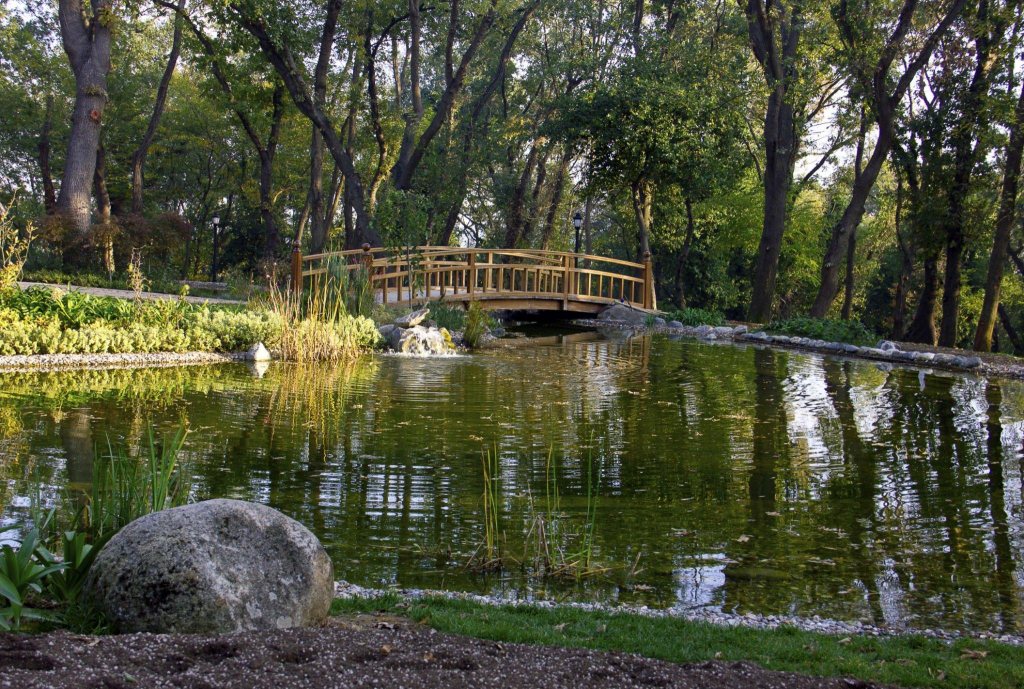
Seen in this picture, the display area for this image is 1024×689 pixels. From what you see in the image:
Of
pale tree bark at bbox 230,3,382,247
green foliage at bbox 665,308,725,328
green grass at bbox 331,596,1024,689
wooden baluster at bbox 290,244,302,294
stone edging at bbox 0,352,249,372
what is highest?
pale tree bark at bbox 230,3,382,247

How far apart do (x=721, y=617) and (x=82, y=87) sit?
1871cm

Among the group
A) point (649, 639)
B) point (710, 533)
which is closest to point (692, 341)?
point (710, 533)

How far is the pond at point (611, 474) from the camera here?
3863 millimetres

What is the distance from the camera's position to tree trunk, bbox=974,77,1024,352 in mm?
15172

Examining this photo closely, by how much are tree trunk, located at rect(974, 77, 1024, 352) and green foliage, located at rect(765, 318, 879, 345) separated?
6.25 feet

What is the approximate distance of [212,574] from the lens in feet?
9.34

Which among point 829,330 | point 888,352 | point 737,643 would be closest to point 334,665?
point 737,643

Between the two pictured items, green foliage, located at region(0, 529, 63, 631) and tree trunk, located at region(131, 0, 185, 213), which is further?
tree trunk, located at region(131, 0, 185, 213)

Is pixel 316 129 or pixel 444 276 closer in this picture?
pixel 444 276

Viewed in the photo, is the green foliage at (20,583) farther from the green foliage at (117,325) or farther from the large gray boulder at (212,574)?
the green foliage at (117,325)

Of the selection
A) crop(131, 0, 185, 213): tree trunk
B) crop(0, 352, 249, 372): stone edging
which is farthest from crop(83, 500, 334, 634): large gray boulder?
crop(131, 0, 185, 213): tree trunk

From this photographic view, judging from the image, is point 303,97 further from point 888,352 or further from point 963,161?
point 963,161

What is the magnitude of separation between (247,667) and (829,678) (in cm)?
171

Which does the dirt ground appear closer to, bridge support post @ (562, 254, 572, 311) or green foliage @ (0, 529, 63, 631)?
green foliage @ (0, 529, 63, 631)
